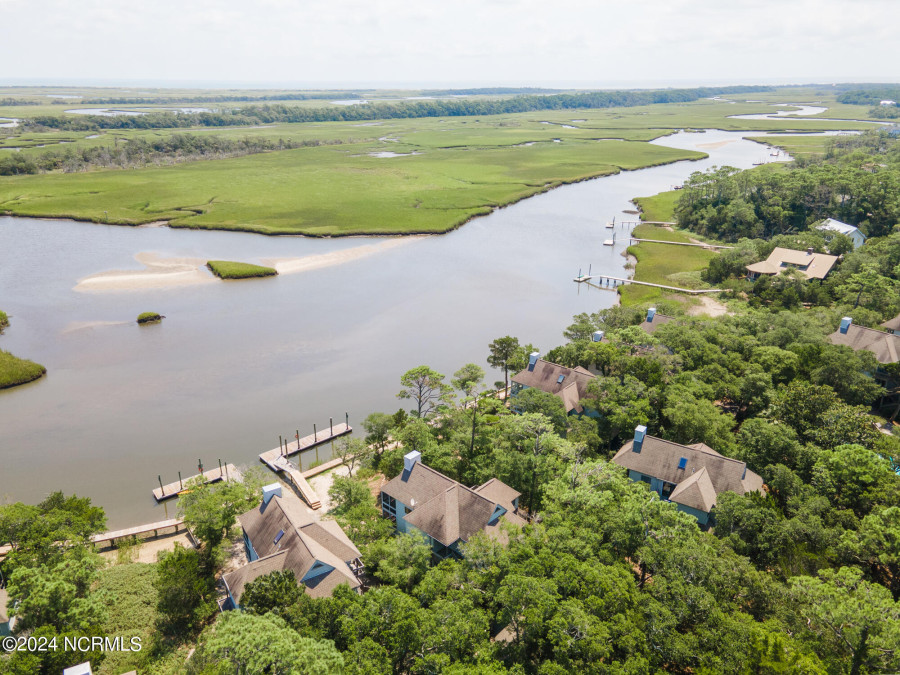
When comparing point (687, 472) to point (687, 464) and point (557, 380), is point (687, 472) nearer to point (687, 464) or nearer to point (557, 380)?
point (687, 464)

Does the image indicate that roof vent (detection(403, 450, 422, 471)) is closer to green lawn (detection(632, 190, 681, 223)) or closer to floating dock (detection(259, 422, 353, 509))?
floating dock (detection(259, 422, 353, 509))

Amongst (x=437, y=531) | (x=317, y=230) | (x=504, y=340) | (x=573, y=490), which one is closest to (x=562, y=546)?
(x=573, y=490)

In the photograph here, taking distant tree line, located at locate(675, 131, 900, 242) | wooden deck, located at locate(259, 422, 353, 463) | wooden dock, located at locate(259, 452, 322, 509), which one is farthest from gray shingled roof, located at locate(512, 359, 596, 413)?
distant tree line, located at locate(675, 131, 900, 242)

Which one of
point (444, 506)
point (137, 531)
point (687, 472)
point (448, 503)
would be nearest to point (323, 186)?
point (137, 531)

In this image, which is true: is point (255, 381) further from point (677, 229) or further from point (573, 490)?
point (677, 229)

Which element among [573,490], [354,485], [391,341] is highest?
[573,490]

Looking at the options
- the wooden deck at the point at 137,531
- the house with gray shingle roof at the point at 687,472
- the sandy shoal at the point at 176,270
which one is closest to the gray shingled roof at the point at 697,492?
the house with gray shingle roof at the point at 687,472
